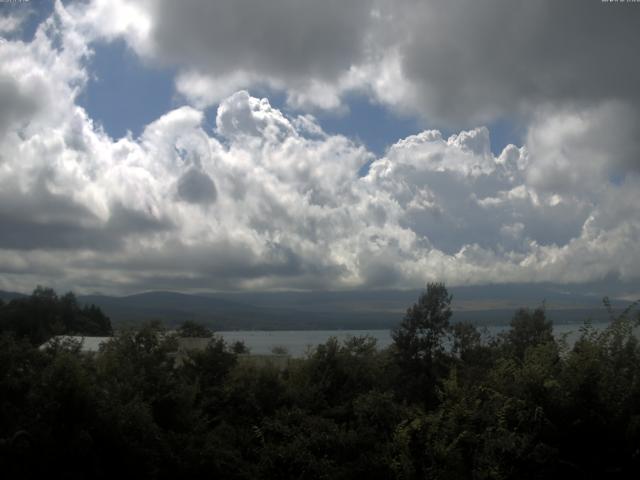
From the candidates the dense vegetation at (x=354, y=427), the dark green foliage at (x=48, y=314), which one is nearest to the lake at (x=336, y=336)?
the dense vegetation at (x=354, y=427)

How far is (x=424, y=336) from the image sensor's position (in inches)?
1091

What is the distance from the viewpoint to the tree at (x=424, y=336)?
26.9m

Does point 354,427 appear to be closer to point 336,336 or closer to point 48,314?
point 336,336

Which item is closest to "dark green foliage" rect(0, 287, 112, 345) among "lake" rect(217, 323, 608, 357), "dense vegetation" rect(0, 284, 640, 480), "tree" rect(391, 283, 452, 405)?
"lake" rect(217, 323, 608, 357)

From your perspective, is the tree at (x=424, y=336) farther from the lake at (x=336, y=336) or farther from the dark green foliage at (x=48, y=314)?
the dark green foliage at (x=48, y=314)

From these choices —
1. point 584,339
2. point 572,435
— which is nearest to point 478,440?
point 572,435

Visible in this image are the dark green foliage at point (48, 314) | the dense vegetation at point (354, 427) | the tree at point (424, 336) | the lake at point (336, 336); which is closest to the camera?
the dense vegetation at point (354, 427)

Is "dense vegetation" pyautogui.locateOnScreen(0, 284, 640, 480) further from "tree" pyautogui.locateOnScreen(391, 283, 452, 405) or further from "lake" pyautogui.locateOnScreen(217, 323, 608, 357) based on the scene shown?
"tree" pyautogui.locateOnScreen(391, 283, 452, 405)

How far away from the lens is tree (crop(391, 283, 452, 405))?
88.3 ft

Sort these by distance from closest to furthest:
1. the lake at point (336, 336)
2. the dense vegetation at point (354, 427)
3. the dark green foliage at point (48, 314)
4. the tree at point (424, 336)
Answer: the dense vegetation at point (354, 427) < the lake at point (336, 336) < the tree at point (424, 336) < the dark green foliage at point (48, 314)

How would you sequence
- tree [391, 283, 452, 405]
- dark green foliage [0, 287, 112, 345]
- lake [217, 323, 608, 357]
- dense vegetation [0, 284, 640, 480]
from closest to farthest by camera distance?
dense vegetation [0, 284, 640, 480] → lake [217, 323, 608, 357] → tree [391, 283, 452, 405] → dark green foliage [0, 287, 112, 345]

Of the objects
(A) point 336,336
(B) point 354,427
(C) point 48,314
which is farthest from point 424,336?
(C) point 48,314

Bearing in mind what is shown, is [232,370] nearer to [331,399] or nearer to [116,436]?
[331,399]

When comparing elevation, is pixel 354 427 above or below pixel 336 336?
below
